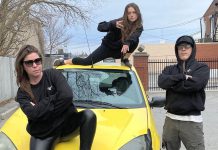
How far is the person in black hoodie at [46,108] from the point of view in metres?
3.66

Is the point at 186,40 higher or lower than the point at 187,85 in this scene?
higher

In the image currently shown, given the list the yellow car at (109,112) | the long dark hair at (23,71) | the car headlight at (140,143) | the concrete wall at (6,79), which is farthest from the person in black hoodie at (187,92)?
the concrete wall at (6,79)

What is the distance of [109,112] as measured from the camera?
14.9ft

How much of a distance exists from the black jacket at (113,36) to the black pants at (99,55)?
67 millimetres

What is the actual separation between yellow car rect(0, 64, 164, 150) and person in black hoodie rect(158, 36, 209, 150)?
1.08 ft

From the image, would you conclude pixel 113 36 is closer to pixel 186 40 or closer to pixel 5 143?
pixel 186 40

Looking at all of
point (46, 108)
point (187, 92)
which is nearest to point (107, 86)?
point (187, 92)

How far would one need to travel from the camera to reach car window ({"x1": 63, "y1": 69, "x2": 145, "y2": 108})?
16.2 ft

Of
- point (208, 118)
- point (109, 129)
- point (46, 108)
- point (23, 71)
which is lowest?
point (208, 118)

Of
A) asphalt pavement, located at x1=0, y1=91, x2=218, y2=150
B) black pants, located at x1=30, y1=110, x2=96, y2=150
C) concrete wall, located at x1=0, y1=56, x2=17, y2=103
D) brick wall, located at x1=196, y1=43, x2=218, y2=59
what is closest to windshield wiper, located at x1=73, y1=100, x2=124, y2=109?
black pants, located at x1=30, y1=110, x2=96, y2=150

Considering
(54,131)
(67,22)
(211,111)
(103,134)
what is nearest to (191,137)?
(103,134)

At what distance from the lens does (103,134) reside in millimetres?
4012

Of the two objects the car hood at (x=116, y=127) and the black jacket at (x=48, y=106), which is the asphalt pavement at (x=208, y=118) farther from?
the black jacket at (x=48, y=106)

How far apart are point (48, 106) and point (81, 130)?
387mm
